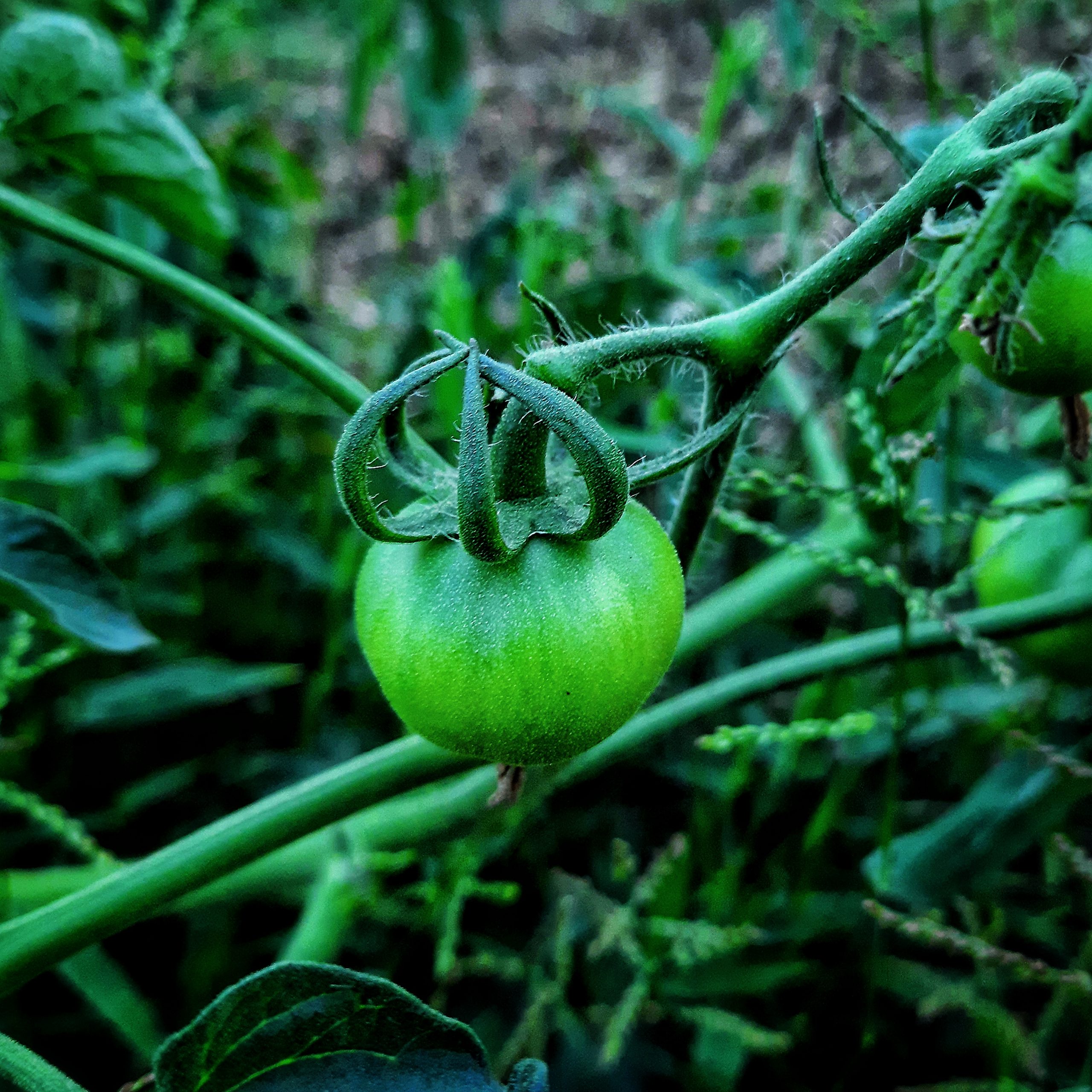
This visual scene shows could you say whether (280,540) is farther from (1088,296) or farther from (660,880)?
(1088,296)

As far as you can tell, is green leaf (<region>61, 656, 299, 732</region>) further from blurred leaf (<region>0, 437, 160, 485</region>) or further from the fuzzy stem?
the fuzzy stem

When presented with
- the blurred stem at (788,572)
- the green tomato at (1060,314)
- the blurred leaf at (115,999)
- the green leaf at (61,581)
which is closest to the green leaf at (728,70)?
the blurred stem at (788,572)

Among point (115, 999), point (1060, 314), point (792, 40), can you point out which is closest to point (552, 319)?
point (1060, 314)

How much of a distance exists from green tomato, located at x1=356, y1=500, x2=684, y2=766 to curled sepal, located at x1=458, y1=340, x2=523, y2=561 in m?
0.02

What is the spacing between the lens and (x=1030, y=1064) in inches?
30.0

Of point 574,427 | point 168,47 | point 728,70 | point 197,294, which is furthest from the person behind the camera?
point 728,70

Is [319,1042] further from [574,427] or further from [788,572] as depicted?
[788,572]

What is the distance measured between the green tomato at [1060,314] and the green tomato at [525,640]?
0.59 feet

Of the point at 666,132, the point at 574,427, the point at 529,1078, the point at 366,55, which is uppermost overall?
the point at 366,55

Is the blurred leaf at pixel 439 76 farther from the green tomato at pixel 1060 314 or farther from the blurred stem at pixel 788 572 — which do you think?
the green tomato at pixel 1060 314

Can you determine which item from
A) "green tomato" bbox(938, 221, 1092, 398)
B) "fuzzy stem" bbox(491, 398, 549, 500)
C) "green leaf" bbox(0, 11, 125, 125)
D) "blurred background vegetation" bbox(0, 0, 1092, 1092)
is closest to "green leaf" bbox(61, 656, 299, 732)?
"blurred background vegetation" bbox(0, 0, 1092, 1092)

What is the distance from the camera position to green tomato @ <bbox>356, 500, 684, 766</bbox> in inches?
15.7

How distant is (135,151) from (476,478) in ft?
1.52

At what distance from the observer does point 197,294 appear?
656mm
